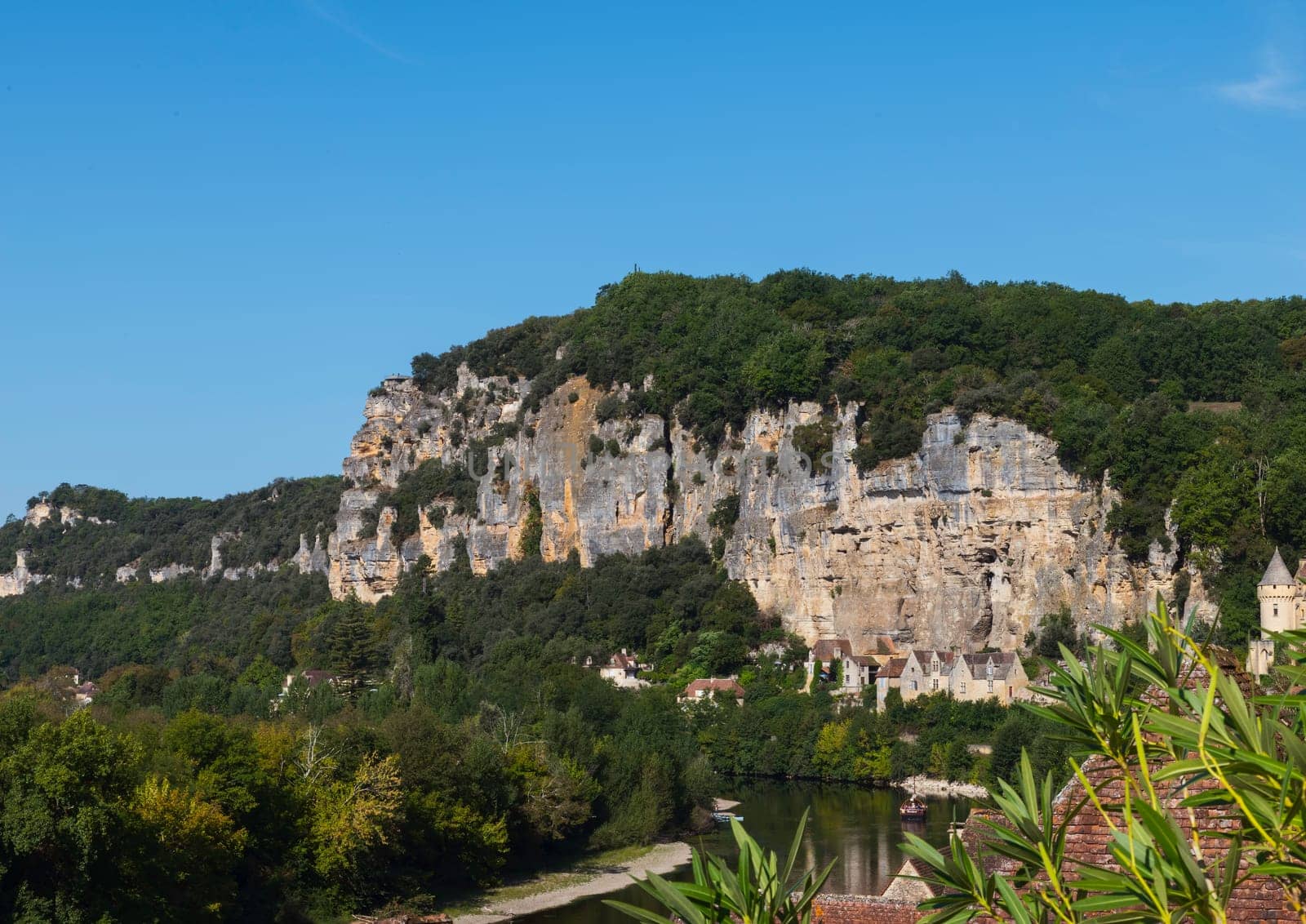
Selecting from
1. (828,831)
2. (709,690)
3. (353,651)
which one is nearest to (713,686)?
(709,690)

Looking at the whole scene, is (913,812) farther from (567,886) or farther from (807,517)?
(807,517)

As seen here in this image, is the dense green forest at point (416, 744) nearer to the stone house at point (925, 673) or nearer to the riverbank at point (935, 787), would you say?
the riverbank at point (935, 787)

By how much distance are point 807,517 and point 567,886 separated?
38.9 m

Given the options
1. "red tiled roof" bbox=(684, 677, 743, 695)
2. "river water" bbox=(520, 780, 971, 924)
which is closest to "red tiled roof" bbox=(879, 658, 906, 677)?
"red tiled roof" bbox=(684, 677, 743, 695)

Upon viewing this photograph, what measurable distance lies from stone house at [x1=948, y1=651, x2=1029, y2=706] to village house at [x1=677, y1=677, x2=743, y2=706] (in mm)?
10894

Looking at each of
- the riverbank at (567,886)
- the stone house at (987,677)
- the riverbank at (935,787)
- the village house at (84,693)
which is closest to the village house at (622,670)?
the stone house at (987,677)

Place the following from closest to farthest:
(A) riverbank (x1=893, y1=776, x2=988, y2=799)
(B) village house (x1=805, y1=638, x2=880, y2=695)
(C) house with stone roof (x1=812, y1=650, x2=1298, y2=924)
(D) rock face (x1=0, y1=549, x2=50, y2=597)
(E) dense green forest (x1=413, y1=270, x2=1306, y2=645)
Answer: (C) house with stone roof (x1=812, y1=650, x2=1298, y2=924) < (A) riverbank (x1=893, y1=776, x2=988, y2=799) < (E) dense green forest (x1=413, y1=270, x2=1306, y2=645) < (B) village house (x1=805, y1=638, x2=880, y2=695) < (D) rock face (x1=0, y1=549, x2=50, y2=597)

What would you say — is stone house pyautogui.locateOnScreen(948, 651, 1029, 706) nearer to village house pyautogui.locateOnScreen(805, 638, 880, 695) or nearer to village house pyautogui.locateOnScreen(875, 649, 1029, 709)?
village house pyautogui.locateOnScreen(875, 649, 1029, 709)

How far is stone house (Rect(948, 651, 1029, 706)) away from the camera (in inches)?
2618

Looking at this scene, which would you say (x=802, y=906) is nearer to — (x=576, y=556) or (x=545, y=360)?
(x=576, y=556)

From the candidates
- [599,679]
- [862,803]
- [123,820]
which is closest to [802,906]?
[123,820]

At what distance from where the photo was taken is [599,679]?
236 ft

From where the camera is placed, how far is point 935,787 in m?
61.3

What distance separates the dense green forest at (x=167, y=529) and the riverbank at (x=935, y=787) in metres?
66.2
